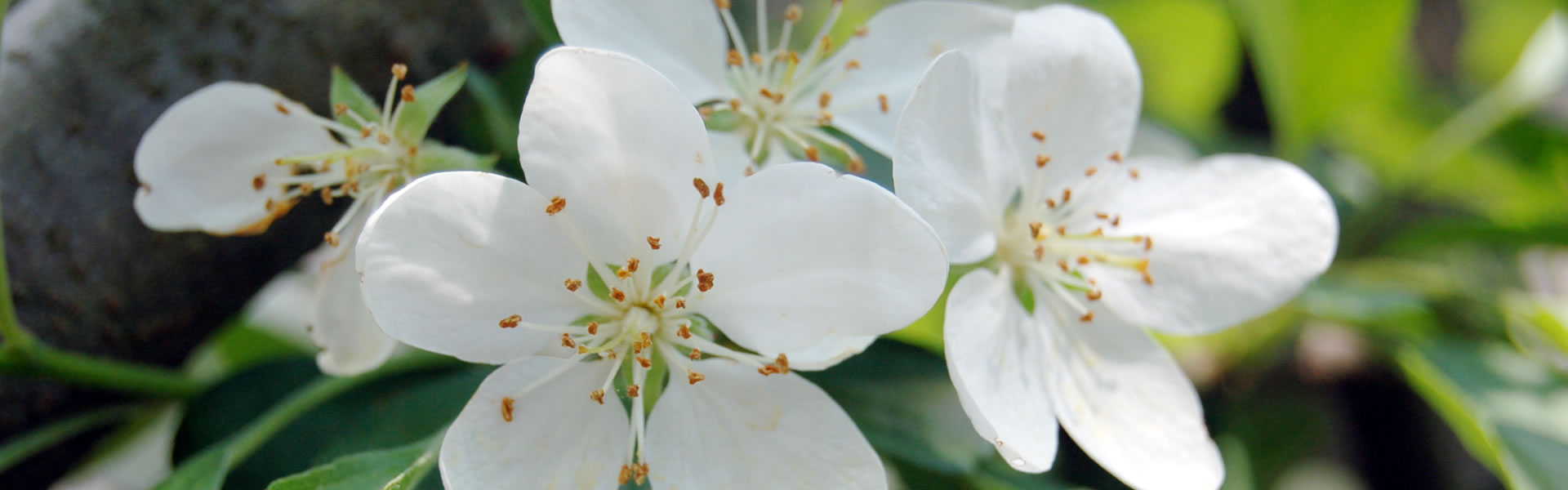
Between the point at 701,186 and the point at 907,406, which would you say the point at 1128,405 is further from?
the point at 701,186

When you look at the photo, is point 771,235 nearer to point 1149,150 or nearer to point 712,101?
point 712,101

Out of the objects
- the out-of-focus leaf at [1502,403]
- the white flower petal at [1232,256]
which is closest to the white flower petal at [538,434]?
the white flower petal at [1232,256]

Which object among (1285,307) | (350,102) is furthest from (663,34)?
(1285,307)

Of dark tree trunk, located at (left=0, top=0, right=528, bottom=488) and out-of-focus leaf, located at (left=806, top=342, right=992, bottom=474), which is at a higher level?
dark tree trunk, located at (left=0, top=0, right=528, bottom=488)

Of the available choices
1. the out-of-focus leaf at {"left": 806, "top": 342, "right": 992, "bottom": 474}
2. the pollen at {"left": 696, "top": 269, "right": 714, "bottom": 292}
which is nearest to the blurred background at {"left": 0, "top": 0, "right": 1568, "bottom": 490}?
the out-of-focus leaf at {"left": 806, "top": 342, "right": 992, "bottom": 474}

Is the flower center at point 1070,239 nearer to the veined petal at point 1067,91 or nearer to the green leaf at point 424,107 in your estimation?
the veined petal at point 1067,91

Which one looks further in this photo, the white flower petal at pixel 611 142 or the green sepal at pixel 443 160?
the green sepal at pixel 443 160

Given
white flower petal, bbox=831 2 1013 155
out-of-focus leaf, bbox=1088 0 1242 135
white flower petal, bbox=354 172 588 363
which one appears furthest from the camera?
out-of-focus leaf, bbox=1088 0 1242 135

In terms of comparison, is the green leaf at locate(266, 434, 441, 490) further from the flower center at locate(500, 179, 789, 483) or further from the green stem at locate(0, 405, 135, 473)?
the green stem at locate(0, 405, 135, 473)
